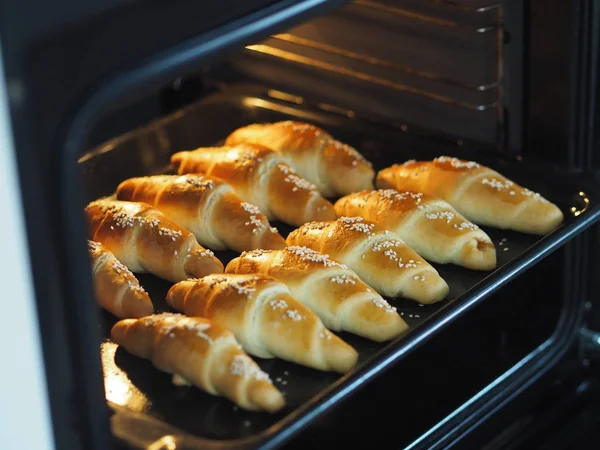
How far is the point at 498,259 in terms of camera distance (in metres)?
1.22

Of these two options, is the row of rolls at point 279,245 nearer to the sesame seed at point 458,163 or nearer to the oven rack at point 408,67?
the sesame seed at point 458,163

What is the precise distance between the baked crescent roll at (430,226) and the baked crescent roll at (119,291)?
32cm

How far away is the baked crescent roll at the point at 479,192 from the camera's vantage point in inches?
49.3

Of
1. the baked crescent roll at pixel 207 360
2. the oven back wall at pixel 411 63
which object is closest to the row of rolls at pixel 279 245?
the baked crescent roll at pixel 207 360

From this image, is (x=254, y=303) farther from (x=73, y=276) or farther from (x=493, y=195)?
(x=493, y=195)

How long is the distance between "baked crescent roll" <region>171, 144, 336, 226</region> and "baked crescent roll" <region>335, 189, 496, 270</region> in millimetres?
65

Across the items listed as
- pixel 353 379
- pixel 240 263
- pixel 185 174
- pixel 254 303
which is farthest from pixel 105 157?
pixel 353 379

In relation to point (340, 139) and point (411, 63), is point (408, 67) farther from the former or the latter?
point (340, 139)

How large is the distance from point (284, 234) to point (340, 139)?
27 centimetres

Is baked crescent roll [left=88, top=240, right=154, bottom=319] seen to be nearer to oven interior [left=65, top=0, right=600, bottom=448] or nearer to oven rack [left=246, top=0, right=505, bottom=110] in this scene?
oven interior [left=65, top=0, right=600, bottom=448]

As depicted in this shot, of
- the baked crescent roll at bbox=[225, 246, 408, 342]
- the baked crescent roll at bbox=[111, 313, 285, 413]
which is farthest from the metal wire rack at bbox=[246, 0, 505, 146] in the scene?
the baked crescent roll at bbox=[111, 313, 285, 413]

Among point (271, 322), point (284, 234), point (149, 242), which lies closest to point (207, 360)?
point (271, 322)

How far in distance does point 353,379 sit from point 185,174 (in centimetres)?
53

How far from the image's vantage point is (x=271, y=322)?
3.37 feet
